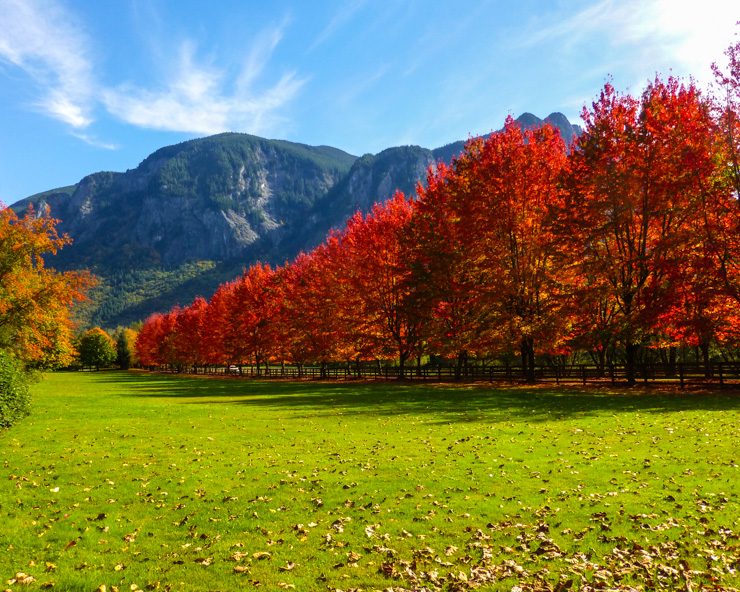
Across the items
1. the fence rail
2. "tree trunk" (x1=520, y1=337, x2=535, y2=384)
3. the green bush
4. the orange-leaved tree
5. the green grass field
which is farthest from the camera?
"tree trunk" (x1=520, y1=337, x2=535, y2=384)

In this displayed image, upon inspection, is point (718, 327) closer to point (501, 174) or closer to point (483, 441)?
point (501, 174)

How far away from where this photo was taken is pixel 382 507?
953 cm

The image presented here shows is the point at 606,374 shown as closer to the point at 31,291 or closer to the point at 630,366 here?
the point at 630,366

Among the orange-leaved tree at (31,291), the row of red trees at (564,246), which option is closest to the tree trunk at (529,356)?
the row of red trees at (564,246)

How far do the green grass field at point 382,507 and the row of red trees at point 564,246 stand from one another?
481 inches

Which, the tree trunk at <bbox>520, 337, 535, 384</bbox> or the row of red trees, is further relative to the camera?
the tree trunk at <bbox>520, 337, 535, 384</bbox>

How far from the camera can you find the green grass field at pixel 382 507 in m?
6.75

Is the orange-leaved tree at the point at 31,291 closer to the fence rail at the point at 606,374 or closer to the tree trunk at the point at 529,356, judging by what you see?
the fence rail at the point at 606,374

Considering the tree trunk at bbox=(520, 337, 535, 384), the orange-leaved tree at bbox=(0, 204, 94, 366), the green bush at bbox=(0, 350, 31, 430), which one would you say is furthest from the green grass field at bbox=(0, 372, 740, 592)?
the orange-leaved tree at bbox=(0, 204, 94, 366)

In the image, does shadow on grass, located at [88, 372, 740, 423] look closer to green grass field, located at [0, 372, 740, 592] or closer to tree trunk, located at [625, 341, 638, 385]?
tree trunk, located at [625, 341, 638, 385]

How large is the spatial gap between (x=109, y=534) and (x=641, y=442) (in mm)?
14007

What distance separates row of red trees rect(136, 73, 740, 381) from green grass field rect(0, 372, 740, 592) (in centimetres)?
1223

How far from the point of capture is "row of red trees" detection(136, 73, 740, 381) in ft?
91.6

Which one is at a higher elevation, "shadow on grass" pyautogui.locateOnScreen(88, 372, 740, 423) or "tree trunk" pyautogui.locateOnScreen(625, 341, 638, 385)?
"tree trunk" pyautogui.locateOnScreen(625, 341, 638, 385)
